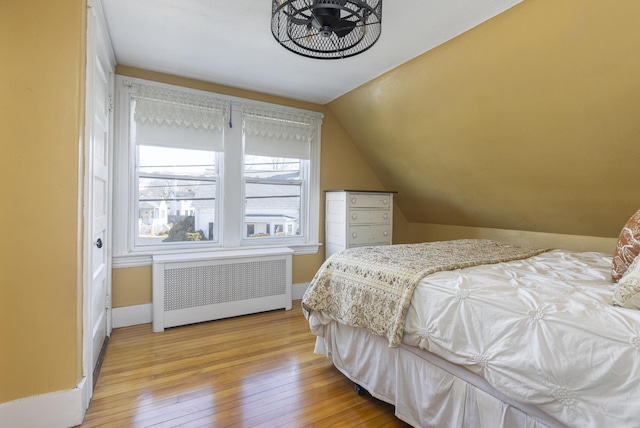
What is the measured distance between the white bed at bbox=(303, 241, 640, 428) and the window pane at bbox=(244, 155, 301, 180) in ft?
6.90

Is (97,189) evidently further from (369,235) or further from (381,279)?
(369,235)

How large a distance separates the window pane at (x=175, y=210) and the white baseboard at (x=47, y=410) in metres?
1.59

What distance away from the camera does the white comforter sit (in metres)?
0.91

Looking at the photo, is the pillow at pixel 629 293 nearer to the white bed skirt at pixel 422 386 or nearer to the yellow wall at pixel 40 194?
the white bed skirt at pixel 422 386

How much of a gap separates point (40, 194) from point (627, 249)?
2849 millimetres

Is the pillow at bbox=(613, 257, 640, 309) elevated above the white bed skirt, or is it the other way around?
the pillow at bbox=(613, 257, 640, 309)

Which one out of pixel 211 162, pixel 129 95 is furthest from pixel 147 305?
Result: pixel 129 95

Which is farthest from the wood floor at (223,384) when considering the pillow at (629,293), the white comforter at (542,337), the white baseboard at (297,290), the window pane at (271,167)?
the window pane at (271,167)

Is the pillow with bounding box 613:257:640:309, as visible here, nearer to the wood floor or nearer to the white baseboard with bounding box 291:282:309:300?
the wood floor

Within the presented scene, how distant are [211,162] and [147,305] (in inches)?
59.2

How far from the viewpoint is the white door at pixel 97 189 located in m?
1.73

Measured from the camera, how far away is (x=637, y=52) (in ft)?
5.54

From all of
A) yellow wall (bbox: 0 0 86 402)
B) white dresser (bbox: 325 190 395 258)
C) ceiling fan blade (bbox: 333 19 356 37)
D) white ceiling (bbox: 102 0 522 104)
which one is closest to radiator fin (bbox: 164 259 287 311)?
white dresser (bbox: 325 190 395 258)

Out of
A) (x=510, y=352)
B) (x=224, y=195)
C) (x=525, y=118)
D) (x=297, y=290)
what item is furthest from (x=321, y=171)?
(x=510, y=352)
